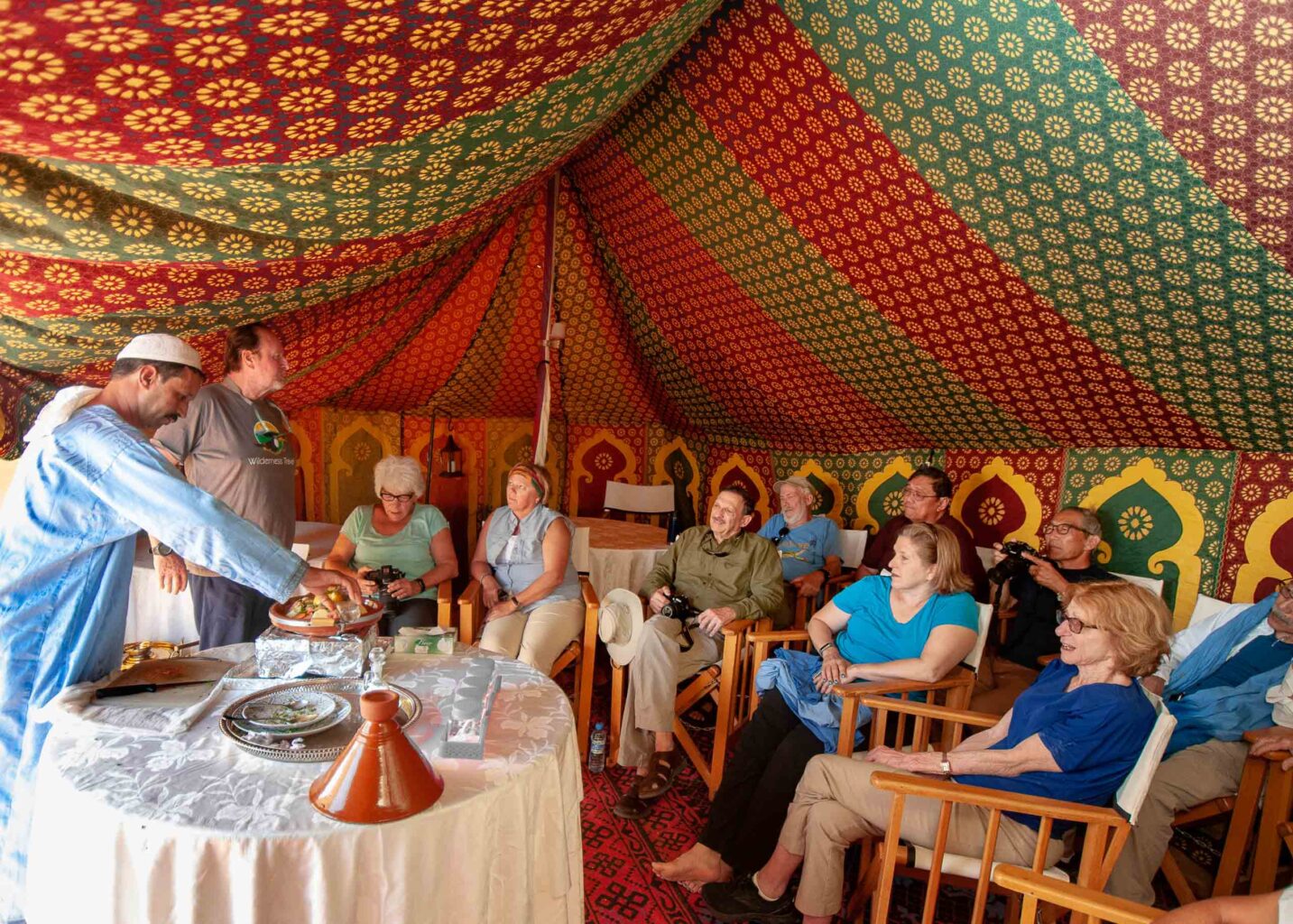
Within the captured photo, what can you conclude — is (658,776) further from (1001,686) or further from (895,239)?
(895,239)

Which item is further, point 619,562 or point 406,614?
point 619,562

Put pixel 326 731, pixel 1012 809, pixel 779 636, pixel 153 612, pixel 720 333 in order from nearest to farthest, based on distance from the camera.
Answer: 1. pixel 326 731
2. pixel 1012 809
3. pixel 779 636
4. pixel 153 612
5. pixel 720 333

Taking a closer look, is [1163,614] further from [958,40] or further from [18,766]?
[18,766]

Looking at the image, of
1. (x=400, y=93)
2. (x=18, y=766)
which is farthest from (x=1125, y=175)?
(x=18, y=766)

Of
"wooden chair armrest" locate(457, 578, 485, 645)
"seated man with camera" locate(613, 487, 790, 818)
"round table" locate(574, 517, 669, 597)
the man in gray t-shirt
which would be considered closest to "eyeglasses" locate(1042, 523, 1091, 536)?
"seated man with camera" locate(613, 487, 790, 818)

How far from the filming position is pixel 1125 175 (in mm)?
2143

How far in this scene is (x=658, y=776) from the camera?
2.97 m

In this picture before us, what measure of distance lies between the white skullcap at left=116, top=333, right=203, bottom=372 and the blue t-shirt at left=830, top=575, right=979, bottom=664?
2.32 m

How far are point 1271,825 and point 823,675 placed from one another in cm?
138

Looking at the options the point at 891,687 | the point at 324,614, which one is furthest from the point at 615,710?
the point at 324,614

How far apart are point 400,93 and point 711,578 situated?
7.60 ft

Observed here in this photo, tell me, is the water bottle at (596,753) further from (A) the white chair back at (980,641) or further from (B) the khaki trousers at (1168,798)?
(B) the khaki trousers at (1168,798)

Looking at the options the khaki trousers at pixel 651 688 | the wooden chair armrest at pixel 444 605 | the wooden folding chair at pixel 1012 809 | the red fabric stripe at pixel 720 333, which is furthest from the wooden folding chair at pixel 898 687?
the red fabric stripe at pixel 720 333

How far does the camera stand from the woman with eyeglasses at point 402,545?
333 centimetres
